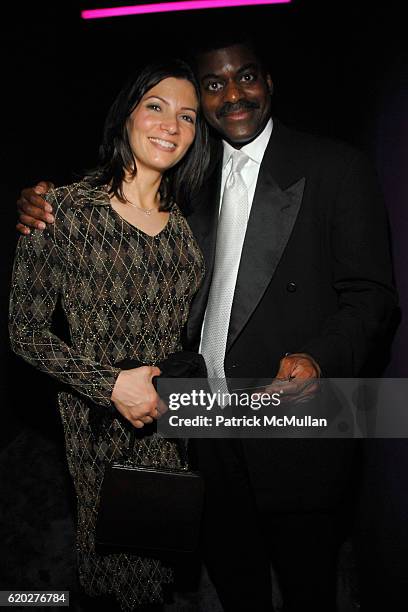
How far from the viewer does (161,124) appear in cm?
167

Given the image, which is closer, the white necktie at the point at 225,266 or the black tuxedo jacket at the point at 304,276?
the black tuxedo jacket at the point at 304,276

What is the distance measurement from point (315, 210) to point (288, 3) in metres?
1.82

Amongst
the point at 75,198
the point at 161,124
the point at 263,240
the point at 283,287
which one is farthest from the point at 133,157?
the point at 283,287

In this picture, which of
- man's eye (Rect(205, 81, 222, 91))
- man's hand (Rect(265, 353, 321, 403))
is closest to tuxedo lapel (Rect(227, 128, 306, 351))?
man's hand (Rect(265, 353, 321, 403))

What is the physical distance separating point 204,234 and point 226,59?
543 mm

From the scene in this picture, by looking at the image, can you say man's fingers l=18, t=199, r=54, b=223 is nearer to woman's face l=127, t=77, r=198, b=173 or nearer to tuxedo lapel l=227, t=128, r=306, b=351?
woman's face l=127, t=77, r=198, b=173

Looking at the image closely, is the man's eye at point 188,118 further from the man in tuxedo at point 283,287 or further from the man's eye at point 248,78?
the man's eye at point 248,78

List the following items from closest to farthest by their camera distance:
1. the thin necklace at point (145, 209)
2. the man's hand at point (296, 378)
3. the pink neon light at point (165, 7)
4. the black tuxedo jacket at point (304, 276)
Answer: the man's hand at point (296, 378) < the black tuxedo jacket at point (304, 276) < the thin necklace at point (145, 209) < the pink neon light at point (165, 7)

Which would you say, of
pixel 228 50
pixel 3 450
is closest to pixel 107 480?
pixel 228 50

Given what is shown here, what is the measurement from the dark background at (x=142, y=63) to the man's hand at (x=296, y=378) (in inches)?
15.2

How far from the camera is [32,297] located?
1.59 m

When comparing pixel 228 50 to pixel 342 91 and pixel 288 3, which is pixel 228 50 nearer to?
pixel 342 91

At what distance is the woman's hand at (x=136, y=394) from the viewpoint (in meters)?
1.55

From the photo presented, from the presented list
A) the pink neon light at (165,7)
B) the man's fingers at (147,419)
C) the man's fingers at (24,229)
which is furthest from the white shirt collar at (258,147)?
the pink neon light at (165,7)
